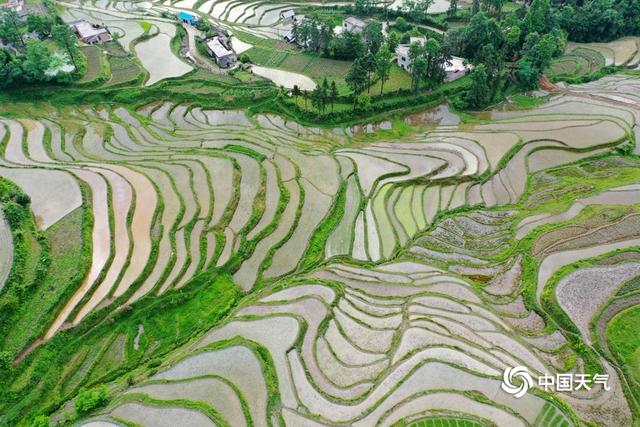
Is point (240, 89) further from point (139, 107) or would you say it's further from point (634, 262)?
point (634, 262)

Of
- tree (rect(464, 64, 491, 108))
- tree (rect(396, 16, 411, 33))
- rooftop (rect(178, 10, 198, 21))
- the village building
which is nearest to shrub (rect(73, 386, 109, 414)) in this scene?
tree (rect(464, 64, 491, 108))

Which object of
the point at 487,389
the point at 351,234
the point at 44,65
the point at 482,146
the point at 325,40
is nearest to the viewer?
the point at 487,389

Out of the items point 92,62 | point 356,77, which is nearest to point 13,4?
point 92,62

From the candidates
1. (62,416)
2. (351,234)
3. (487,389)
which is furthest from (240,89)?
(487,389)

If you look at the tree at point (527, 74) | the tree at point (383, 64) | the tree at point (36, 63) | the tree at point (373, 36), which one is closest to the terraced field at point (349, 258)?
the tree at point (36, 63)

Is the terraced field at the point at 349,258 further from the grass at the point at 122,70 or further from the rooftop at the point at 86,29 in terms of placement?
the rooftop at the point at 86,29

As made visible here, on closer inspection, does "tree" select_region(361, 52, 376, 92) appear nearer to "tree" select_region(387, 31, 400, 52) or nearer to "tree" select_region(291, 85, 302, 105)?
"tree" select_region(291, 85, 302, 105)
